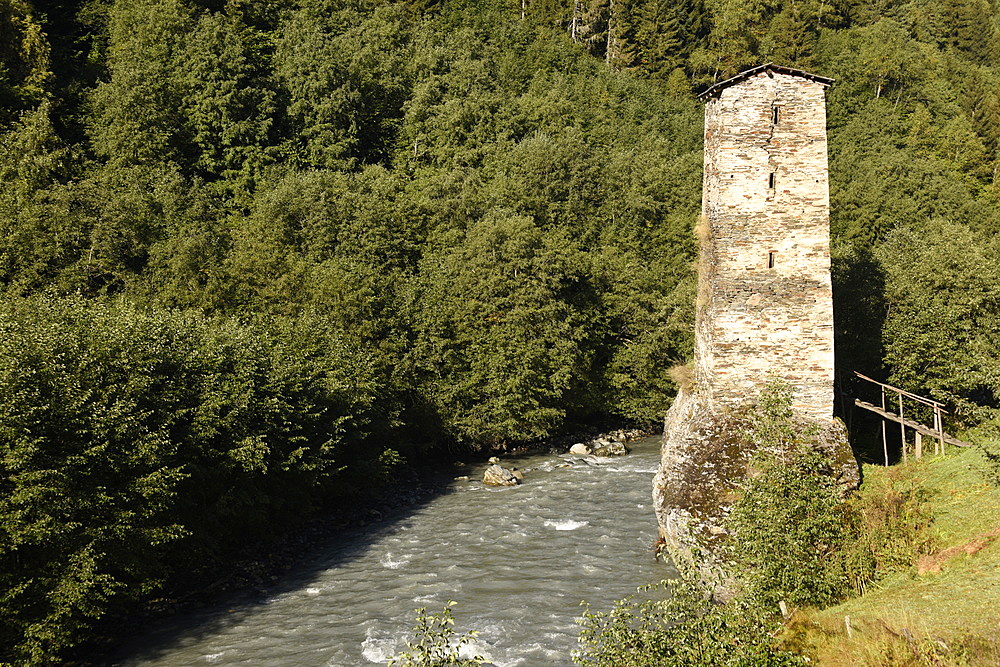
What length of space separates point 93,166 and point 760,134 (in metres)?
39.5

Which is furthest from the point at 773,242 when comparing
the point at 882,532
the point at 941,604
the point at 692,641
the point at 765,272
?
the point at 692,641

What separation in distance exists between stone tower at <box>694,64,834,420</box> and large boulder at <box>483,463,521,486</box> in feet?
46.4

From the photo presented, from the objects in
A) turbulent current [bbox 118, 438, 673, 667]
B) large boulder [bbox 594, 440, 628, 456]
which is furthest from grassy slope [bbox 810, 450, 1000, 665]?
large boulder [bbox 594, 440, 628, 456]

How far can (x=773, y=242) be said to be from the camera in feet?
68.2

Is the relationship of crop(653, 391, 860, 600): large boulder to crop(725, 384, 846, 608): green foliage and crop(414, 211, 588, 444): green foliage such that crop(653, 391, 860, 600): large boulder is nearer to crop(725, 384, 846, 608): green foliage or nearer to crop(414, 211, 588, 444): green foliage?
crop(725, 384, 846, 608): green foliage

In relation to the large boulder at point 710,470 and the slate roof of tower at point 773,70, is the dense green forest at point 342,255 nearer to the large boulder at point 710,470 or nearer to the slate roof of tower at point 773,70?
the large boulder at point 710,470

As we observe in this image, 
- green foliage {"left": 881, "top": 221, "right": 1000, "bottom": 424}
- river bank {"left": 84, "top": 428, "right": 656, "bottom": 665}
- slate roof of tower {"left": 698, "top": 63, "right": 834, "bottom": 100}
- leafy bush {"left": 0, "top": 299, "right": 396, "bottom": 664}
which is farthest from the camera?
green foliage {"left": 881, "top": 221, "right": 1000, "bottom": 424}

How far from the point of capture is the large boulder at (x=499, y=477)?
3309 cm

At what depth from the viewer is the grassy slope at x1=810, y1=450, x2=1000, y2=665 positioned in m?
10.7

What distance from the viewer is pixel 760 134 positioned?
20.8 m

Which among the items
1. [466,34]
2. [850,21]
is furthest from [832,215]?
[850,21]

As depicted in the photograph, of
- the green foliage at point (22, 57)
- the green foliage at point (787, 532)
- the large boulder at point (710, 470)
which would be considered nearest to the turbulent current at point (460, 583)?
the large boulder at point (710, 470)

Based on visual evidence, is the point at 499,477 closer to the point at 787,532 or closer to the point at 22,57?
the point at 787,532

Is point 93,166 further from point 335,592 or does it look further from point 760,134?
point 760,134
